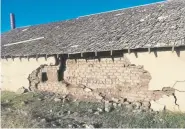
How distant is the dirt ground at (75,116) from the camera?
346 inches

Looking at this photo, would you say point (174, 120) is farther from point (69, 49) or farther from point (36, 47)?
point (36, 47)

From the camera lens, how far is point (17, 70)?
627 inches

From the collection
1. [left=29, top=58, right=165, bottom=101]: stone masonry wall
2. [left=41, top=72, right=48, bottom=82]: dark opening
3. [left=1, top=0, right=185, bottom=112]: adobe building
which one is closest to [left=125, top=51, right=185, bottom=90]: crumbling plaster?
[left=1, top=0, right=185, bottom=112]: adobe building

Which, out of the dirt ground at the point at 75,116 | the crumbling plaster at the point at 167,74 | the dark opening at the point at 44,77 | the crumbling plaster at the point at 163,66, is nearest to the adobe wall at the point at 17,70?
the dark opening at the point at 44,77

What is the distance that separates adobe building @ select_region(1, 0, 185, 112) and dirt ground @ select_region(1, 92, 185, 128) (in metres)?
0.68

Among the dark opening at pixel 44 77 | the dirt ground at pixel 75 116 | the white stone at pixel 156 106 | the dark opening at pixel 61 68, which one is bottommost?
the dirt ground at pixel 75 116

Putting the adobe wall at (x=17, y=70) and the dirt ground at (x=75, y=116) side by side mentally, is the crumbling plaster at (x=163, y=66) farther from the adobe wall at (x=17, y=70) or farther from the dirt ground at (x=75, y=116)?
the adobe wall at (x=17, y=70)

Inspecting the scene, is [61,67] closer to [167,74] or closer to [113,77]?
[113,77]

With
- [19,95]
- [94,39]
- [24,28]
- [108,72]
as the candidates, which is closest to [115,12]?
[94,39]

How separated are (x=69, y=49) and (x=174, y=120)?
5.93m

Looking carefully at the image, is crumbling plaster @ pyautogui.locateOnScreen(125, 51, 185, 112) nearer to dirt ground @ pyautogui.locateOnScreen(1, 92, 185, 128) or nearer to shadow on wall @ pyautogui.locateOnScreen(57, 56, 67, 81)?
dirt ground @ pyautogui.locateOnScreen(1, 92, 185, 128)

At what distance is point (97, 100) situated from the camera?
12.1 meters

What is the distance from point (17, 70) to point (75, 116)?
6.90m

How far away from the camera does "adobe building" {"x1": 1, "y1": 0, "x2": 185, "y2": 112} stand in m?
9.92
